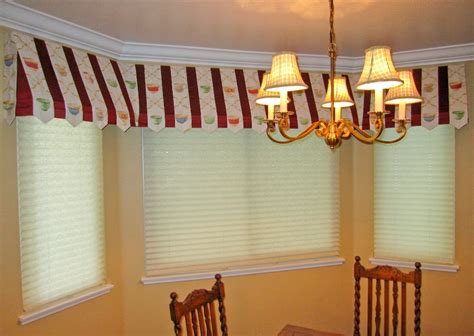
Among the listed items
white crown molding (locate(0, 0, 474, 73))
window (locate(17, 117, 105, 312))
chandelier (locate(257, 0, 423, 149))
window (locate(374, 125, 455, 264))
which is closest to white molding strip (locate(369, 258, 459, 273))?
window (locate(374, 125, 455, 264))

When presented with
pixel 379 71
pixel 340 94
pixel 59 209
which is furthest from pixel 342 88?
pixel 59 209

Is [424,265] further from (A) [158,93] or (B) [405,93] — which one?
(A) [158,93]

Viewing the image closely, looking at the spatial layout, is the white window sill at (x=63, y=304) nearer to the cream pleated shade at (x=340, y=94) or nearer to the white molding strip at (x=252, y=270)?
the white molding strip at (x=252, y=270)

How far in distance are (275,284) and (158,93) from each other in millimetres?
1838

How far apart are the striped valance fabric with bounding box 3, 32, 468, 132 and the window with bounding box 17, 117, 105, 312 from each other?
0.79 ft

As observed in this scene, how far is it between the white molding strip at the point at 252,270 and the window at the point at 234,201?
0.04m

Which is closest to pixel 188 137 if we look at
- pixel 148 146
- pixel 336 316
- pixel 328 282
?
pixel 148 146

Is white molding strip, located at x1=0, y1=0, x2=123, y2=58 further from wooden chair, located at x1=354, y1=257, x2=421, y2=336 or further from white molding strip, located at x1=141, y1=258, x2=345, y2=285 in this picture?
wooden chair, located at x1=354, y1=257, x2=421, y2=336

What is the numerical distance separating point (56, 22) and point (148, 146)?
1035 millimetres

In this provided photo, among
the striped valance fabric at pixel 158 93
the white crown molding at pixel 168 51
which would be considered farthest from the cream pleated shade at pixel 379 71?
the white crown molding at pixel 168 51

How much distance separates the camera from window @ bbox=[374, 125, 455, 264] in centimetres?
311

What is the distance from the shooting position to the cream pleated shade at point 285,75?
4.80 feet

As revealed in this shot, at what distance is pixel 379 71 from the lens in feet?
4.63

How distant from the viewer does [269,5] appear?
2137mm
